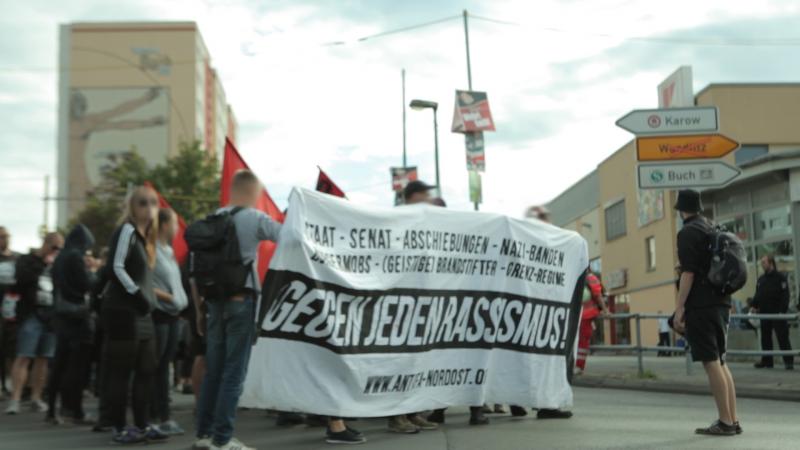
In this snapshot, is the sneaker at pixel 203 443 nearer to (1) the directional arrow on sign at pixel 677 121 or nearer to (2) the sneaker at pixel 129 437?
(2) the sneaker at pixel 129 437

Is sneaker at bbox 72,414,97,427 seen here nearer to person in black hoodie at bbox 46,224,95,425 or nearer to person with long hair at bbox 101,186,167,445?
person in black hoodie at bbox 46,224,95,425

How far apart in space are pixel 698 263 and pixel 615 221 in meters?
40.3

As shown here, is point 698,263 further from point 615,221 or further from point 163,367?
point 615,221

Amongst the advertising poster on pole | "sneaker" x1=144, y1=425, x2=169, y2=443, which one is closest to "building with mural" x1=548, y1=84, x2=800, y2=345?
the advertising poster on pole

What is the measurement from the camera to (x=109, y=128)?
80562 millimetres

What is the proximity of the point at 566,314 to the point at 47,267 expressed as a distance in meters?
5.34

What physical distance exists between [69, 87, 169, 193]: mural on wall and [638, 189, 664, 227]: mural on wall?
48.8m

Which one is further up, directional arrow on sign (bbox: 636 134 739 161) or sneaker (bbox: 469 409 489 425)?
directional arrow on sign (bbox: 636 134 739 161)

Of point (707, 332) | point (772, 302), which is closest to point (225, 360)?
point (707, 332)

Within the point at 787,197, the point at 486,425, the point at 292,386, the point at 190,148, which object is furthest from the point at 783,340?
the point at 190,148

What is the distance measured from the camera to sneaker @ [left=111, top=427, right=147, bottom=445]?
7133 mm

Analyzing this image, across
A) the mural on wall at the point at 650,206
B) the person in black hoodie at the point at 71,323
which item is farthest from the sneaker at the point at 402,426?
the mural on wall at the point at 650,206

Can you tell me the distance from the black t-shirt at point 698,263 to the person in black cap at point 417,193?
2095 millimetres

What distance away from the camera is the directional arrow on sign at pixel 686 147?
44.4 feet
